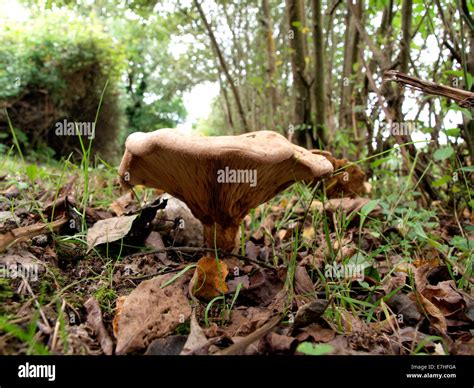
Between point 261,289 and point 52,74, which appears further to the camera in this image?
point 52,74

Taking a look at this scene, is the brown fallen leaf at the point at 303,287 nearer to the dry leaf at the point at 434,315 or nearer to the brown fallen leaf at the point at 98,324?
the dry leaf at the point at 434,315

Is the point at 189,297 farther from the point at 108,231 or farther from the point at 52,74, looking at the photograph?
the point at 52,74

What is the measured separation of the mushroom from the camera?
3.90 ft

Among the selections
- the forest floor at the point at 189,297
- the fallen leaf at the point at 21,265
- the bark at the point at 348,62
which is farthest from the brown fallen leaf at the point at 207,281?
the bark at the point at 348,62

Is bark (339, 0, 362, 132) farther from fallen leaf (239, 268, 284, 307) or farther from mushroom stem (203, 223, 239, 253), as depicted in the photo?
fallen leaf (239, 268, 284, 307)

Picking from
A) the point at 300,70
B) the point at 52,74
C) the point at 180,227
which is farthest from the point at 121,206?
the point at 52,74

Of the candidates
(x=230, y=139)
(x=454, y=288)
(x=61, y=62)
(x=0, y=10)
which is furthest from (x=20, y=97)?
(x=454, y=288)

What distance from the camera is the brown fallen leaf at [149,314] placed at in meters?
1.03

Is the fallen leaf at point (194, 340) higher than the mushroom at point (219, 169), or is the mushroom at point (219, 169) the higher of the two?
the mushroom at point (219, 169)

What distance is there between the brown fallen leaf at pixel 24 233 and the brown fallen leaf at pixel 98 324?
36cm

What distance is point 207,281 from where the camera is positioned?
136 centimetres

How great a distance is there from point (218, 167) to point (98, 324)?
68 cm

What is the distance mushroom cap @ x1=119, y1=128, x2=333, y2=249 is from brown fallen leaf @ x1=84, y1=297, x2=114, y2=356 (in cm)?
54
